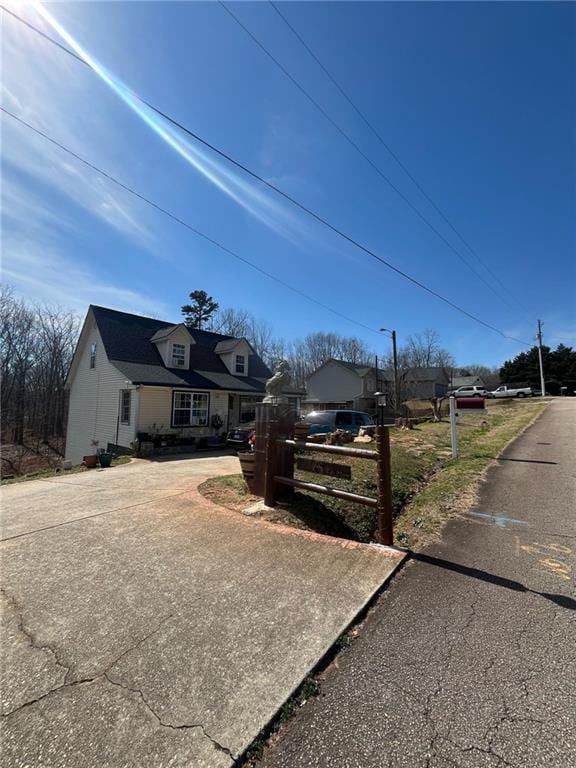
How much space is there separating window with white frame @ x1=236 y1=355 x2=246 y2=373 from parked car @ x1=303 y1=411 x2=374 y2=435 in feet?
29.4

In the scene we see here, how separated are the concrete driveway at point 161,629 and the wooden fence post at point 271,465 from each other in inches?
24.3

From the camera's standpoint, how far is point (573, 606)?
2814 mm

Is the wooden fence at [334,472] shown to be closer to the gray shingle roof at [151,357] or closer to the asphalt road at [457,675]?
the asphalt road at [457,675]

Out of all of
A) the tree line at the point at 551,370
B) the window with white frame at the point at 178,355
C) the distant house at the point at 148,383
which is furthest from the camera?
the tree line at the point at 551,370

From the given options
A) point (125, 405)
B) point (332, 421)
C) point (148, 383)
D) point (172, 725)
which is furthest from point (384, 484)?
point (125, 405)

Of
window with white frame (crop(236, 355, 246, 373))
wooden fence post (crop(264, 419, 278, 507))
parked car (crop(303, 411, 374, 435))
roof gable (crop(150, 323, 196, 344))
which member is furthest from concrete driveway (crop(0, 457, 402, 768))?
window with white frame (crop(236, 355, 246, 373))

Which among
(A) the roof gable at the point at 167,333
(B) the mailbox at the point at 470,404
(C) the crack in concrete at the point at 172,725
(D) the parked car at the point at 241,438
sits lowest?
(C) the crack in concrete at the point at 172,725

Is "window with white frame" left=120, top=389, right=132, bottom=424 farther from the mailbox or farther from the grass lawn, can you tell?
the mailbox

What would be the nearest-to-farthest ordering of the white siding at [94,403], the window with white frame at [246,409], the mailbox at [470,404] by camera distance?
the mailbox at [470,404], the white siding at [94,403], the window with white frame at [246,409]

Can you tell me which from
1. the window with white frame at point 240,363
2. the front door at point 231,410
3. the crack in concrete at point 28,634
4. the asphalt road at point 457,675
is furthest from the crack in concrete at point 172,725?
the window with white frame at point 240,363

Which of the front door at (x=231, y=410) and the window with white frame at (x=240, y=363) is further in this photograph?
the window with white frame at (x=240, y=363)

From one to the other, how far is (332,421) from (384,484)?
28.8 ft

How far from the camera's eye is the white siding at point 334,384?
41175 mm

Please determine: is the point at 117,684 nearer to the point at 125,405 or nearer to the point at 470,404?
the point at 470,404
